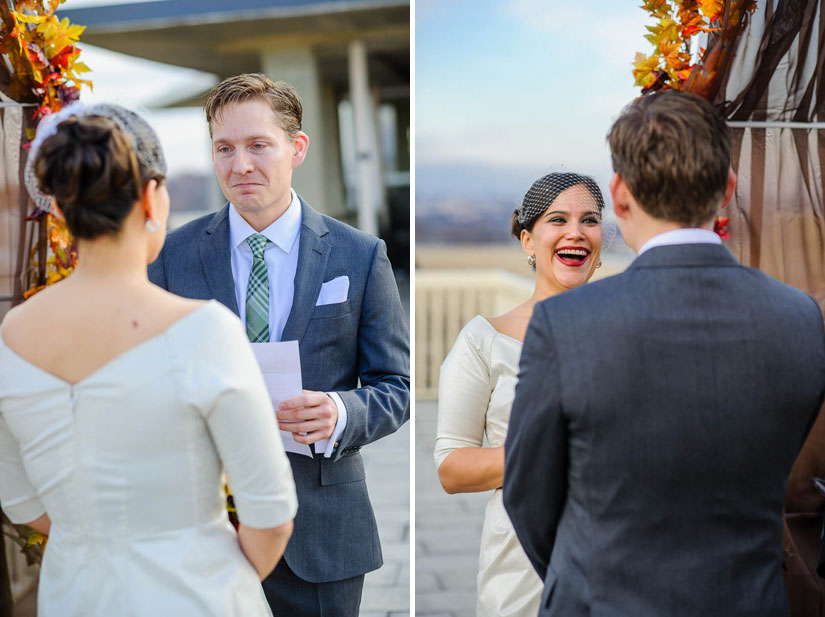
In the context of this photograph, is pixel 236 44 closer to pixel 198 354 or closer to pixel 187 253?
pixel 187 253

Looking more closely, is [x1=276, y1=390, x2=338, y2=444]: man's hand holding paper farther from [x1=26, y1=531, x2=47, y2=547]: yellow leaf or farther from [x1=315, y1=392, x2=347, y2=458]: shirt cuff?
[x1=26, y1=531, x2=47, y2=547]: yellow leaf

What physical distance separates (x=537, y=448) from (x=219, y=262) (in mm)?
1162

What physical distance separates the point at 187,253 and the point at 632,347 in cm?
139

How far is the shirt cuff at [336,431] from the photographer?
223 centimetres

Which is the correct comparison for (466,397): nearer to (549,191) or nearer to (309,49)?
(549,191)

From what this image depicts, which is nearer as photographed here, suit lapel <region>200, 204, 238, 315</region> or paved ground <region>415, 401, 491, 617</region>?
suit lapel <region>200, 204, 238, 315</region>

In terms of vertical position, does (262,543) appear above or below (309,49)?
below

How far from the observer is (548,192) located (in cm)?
239

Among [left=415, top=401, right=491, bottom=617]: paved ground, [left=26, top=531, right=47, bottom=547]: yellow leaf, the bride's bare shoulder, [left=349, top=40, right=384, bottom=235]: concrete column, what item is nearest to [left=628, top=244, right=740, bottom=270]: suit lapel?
the bride's bare shoulder

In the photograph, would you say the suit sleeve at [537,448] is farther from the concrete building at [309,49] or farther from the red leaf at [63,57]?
the concrete building at [309,49]

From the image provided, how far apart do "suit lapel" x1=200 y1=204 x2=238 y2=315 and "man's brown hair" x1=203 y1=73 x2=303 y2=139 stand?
290 millimetres

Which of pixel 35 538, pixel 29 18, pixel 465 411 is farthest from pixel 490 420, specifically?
pixel 29 18

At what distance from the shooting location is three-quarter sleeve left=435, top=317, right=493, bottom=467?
90.7 inches

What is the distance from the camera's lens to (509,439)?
1.63 meters
